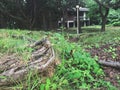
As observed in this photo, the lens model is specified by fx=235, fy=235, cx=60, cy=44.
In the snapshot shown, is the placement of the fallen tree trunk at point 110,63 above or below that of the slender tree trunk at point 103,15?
below

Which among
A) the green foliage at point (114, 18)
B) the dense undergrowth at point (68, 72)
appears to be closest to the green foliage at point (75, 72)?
the dense undergrowth at point (68, 72)

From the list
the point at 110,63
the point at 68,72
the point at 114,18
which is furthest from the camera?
the point at 114,18

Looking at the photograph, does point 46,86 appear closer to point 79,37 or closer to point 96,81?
point 96,81

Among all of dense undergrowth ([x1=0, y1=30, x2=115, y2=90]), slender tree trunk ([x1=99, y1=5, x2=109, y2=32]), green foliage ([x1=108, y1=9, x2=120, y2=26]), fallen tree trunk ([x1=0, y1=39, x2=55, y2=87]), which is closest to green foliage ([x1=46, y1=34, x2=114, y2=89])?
dense undergrowth ([x1=0, y1=30, x2=115, y2=90])

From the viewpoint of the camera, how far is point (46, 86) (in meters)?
2.45

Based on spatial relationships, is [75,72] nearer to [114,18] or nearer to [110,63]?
[110,63]

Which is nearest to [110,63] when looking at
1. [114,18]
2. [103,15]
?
[103,15]

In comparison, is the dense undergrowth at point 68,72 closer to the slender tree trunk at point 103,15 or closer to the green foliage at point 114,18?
the slender tree trunk at point 103,15

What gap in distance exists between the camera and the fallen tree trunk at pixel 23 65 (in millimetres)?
2397

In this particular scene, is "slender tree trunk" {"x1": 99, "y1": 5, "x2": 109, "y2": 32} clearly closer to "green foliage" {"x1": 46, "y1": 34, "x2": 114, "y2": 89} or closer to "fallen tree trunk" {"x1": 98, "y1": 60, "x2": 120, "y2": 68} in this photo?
"fallen tree trunk" {"x1": 98, "y1": 60, "x2": 120, "y2": 68}

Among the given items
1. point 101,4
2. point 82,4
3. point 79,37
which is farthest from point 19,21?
point 79,37

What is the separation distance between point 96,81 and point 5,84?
124cm

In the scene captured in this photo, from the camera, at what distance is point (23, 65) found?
2584mm

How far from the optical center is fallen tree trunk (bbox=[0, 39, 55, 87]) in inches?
94.4
